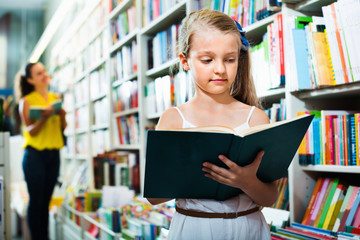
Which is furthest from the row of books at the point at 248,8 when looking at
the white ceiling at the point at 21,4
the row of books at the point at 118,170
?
the white ceiling at the point at 21,4

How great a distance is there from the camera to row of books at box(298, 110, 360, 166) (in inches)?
53.3

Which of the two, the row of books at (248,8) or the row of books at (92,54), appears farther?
the row of books at (92,54)

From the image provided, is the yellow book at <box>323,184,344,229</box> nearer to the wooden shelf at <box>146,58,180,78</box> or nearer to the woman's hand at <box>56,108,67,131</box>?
the wooden shelf at <box>146,58,180,78</box>

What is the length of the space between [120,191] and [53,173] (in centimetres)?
70

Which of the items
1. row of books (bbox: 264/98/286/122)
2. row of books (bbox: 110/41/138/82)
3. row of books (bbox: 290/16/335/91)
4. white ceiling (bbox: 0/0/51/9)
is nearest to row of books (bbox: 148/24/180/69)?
row of books (bbox: 110/41/138/82)

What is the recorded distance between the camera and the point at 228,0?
6.10 feet

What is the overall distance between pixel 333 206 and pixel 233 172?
763 mm

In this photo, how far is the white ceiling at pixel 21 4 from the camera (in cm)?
644

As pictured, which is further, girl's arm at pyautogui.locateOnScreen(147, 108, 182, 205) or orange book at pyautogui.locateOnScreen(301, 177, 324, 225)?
orange book at pyautogui.locateOnScreen(301, 177, 324, 225)

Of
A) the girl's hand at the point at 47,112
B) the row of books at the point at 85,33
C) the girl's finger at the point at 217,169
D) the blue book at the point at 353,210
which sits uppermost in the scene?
the row of books at the point at 85,33

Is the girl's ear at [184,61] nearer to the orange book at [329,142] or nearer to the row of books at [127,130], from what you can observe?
the orange book at [329,142]

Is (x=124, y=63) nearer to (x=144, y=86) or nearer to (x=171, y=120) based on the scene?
(x=144, y=86)

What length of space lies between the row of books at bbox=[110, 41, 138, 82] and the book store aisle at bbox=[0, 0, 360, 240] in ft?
0.04

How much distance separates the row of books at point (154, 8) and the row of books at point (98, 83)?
104 cm
